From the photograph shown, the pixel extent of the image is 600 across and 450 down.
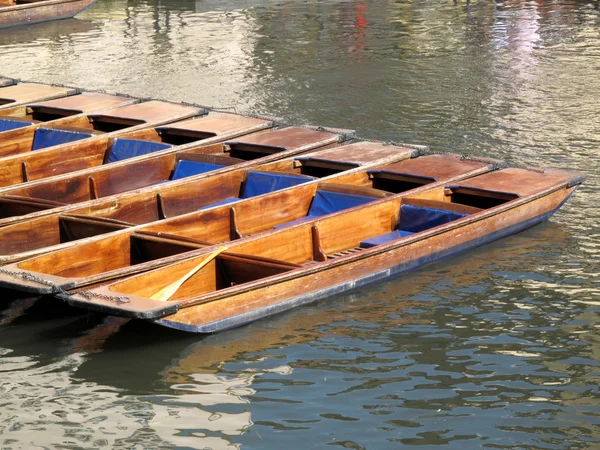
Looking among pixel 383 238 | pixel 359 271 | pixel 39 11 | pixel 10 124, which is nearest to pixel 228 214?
pixel 383 238

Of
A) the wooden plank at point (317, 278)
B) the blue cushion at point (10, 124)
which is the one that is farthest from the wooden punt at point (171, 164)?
the wooden plank at point (317, 278)

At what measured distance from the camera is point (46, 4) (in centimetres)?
2292

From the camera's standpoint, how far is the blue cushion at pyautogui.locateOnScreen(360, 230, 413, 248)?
9.69 metres

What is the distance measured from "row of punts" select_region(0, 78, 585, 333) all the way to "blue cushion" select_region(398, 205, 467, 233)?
0.01m

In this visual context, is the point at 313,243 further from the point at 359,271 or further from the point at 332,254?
the point at 359,271

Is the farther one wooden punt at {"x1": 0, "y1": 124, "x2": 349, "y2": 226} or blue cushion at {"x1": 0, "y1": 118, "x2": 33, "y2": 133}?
blue cushion at {"x1": 0, "y1": 118, "x2": 33, "y2": 133}

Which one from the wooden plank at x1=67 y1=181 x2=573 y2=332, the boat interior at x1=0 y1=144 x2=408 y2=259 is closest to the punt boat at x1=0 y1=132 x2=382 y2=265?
the boat interior at x1=0 y1=144 x2=408 y2=259

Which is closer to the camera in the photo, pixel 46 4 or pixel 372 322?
pixel 372 322

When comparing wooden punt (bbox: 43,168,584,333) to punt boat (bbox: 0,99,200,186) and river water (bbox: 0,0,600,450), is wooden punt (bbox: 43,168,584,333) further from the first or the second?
punt boat (bbox: 0,99,200,186)

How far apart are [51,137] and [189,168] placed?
213 cm

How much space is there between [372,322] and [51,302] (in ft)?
8.63

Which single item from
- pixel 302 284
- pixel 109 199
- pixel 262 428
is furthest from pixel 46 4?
pixel 262 428

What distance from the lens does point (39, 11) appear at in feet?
75.2

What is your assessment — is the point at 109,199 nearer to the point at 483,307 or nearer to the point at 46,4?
the point at 483,307
